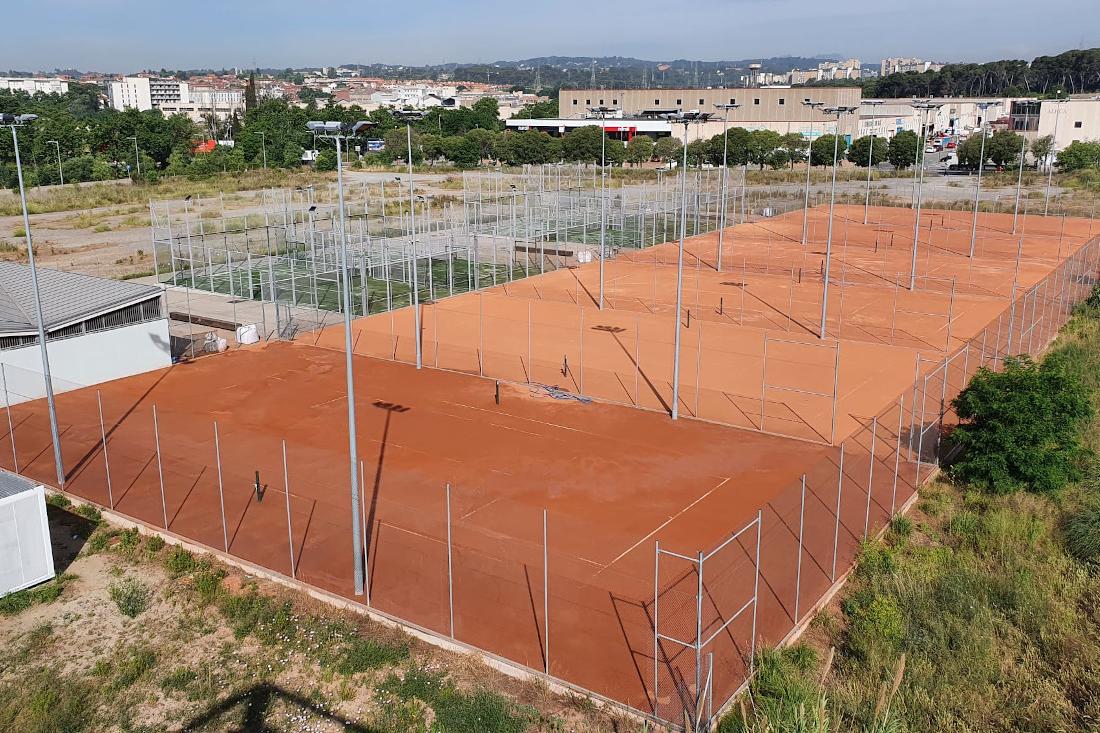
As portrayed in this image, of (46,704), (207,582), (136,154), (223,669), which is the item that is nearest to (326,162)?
(136,154)

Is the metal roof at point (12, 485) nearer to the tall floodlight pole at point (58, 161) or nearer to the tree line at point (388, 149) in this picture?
the tree line at point (388, 149)

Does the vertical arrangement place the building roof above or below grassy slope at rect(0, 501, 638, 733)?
above

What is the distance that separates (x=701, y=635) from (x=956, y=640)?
4625 millimetres

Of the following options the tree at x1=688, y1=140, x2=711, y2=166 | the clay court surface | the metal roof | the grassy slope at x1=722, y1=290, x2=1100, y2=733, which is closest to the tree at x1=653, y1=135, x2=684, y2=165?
the tree at x1=688, y1=140, x2=711, y2=166

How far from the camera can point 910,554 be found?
1989 centimetres

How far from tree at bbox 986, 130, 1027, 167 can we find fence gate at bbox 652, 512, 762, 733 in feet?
271

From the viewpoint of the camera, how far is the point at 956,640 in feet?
53.1

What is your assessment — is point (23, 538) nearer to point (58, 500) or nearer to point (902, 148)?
point (58, 500)

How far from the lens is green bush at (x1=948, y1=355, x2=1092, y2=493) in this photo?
22344mm

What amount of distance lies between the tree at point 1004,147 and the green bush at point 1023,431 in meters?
72.7

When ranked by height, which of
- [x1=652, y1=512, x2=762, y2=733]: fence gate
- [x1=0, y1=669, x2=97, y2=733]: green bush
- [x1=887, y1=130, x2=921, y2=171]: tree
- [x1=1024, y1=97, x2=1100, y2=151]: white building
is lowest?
[x1=0, y1=669, x2=97, y2=733]: green bush

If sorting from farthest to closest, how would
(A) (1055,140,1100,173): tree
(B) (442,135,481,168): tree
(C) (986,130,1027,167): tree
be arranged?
(B) (442,135,481,168): tree → (C) (986,130,1027,167): tree → (A) (1055,140,1100,173): tree

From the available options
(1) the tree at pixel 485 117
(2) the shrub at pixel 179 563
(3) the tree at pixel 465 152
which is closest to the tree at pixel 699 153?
(3) the tree at pixel 465 152

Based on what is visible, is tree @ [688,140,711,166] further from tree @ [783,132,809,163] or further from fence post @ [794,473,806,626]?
fence post @ [794,473,806,626]
